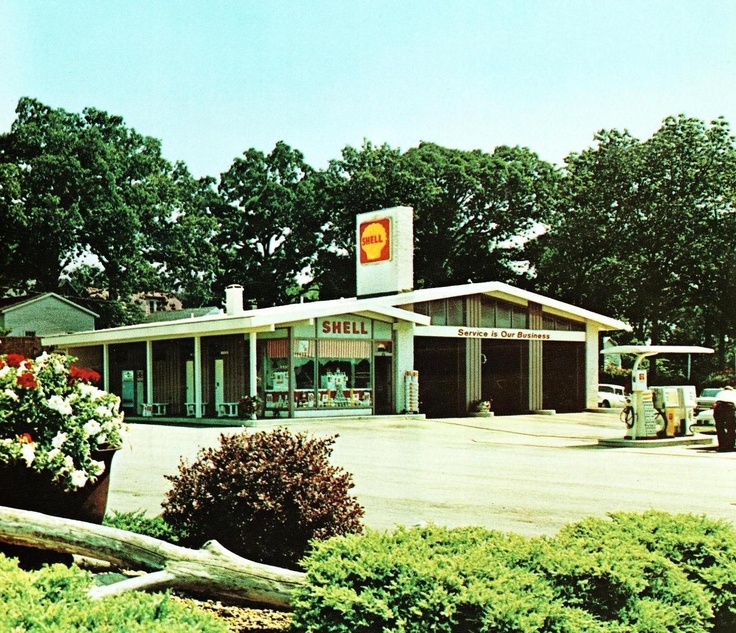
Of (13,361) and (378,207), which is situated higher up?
(378,207)

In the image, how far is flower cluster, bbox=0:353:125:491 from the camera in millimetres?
6414

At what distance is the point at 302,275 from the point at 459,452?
4719cm

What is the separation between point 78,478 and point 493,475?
30.0 feet

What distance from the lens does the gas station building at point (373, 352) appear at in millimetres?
30094

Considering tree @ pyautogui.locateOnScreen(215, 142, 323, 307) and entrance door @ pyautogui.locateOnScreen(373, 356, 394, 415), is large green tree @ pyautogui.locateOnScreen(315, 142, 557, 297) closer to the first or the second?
tree @ pyautogui.locateOnScreen(215, 142, 323, 307)

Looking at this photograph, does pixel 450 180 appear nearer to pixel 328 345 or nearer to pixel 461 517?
pixel 328 345

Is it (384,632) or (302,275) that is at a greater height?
(302,275)

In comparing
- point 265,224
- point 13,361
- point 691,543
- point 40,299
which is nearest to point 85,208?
point 40,299

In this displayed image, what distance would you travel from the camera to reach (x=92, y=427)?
678cm

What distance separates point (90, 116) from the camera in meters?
59.0

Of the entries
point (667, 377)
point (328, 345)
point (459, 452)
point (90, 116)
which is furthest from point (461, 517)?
point (90, 116)

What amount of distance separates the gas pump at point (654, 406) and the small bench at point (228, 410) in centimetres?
1349

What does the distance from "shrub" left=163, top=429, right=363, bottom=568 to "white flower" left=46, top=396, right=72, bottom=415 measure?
3.19 feet

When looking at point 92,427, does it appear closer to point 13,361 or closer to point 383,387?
point 13,361
